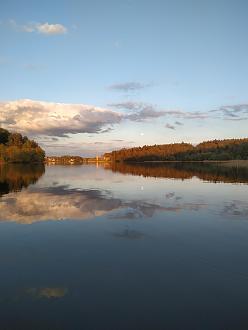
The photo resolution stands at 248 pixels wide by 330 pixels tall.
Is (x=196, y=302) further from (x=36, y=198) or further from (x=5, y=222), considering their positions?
(x=36, y=198)

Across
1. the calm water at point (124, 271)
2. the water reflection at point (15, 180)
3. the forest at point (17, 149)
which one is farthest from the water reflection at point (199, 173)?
the forest at point (17, 149)

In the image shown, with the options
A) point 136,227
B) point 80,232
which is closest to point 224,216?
point 136,227

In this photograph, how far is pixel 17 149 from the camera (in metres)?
153

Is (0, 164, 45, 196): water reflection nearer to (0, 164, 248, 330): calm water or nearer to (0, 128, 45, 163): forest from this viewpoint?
(0, 164, 248, 330): calm water

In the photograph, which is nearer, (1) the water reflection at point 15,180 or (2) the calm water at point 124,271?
(2) the calm water at point 124,271

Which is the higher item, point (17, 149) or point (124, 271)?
point (17, 149)

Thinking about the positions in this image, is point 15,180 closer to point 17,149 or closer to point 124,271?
point 124,271

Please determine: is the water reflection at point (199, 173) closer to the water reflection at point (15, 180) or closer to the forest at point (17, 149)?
the water reflection at point (15, 180)

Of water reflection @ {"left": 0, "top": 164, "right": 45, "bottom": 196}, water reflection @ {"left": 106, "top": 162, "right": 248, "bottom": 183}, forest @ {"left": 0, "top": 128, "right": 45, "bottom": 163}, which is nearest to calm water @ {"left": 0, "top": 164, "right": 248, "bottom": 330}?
water reflection @ {"left": 0, "top": 164, "right": 45, "bottom": 196}

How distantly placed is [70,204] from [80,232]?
8.60 metres

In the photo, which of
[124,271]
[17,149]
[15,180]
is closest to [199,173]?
[15,180]

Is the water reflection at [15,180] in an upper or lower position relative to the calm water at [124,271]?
upper

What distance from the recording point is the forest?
150 m

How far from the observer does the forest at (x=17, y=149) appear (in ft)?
491
